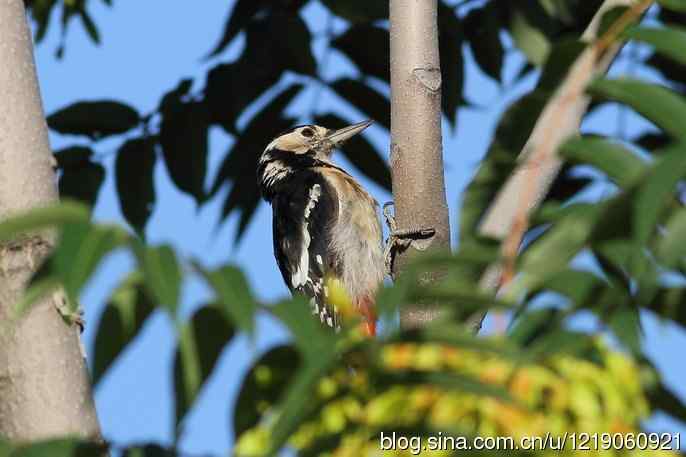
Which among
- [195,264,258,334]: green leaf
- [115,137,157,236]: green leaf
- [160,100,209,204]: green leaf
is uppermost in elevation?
[195,264,258,334]: green leaf

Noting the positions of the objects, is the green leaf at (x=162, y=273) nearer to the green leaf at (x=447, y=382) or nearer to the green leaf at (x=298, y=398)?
the green leaf at (x=298, y=398)

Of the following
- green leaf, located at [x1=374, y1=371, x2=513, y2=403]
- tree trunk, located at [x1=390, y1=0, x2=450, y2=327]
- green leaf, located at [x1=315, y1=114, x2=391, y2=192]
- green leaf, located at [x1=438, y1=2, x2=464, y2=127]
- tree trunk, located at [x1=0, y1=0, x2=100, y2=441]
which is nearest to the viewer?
green leaf, located at [x1=374, y1=371, x2=513, y2=403]

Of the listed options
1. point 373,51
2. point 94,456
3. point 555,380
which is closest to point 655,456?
point 555,380

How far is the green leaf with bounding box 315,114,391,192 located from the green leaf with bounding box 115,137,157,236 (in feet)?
2.20

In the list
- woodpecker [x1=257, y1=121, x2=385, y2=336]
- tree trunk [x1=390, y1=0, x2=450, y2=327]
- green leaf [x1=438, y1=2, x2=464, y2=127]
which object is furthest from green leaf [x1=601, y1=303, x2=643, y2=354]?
woodpecker [x1=257, y1=121, x2=385, y2=336]

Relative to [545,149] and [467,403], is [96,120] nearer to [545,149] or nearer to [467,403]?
[545,149]

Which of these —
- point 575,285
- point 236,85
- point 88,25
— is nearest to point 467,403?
point 575,285

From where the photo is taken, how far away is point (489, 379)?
1677mm

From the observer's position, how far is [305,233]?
252 inches

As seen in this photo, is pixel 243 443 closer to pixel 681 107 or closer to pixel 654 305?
pixel 654 305

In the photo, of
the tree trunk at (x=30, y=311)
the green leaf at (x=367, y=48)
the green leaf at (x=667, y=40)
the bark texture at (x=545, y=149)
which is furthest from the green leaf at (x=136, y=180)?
the green leaf at (x=667, y=40)

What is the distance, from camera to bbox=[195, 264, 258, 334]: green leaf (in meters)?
1.63

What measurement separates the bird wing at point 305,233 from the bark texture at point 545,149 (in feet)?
10.7

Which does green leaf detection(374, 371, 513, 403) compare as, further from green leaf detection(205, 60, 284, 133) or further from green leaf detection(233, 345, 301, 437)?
green leaf detection(205, 60, 284, 133)
